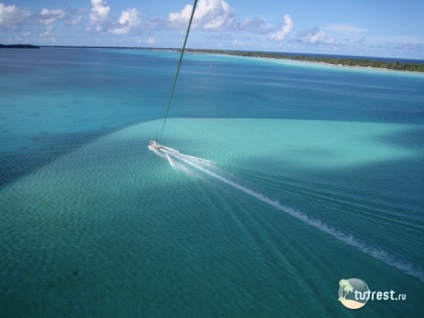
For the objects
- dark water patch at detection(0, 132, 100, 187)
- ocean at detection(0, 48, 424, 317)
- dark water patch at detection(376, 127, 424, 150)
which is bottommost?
dark water patch at detection(0, 132, 100, 187)

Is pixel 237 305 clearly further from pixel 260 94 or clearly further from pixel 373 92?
pixel 373 92

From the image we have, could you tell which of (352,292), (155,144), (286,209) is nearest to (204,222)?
(286,209)

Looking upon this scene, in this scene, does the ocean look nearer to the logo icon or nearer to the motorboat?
the logo icon

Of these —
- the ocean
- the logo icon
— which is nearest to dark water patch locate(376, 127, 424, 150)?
the ocean

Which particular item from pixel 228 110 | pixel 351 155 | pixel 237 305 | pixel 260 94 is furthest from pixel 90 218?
pixel 260 94

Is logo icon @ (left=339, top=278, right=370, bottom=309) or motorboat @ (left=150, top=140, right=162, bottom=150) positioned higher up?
logo icon @ (left=339, top=278, right=370, bottom=309)

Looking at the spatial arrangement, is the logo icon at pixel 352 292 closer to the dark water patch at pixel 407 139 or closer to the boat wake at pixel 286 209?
the boat wake at pixel 286 209

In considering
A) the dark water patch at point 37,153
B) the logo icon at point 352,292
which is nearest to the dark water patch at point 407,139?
the logo icon at point 352,292
